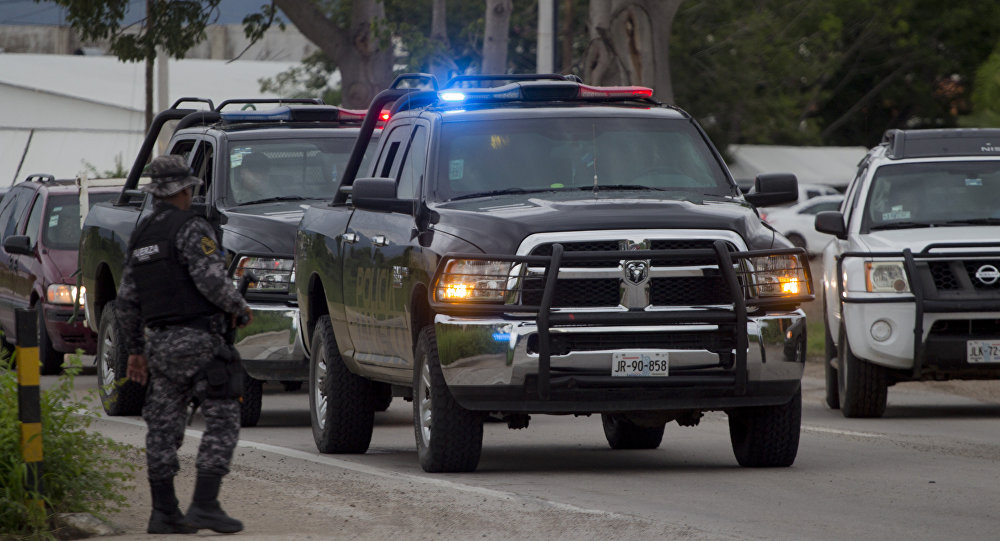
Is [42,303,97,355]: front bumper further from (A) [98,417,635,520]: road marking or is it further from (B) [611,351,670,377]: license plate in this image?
(B) [611,351,670,377]: license plate

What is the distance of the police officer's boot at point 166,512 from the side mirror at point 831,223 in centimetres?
714

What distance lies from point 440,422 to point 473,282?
30.2 inches

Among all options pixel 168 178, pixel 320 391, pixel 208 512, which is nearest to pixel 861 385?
pixel 320 391

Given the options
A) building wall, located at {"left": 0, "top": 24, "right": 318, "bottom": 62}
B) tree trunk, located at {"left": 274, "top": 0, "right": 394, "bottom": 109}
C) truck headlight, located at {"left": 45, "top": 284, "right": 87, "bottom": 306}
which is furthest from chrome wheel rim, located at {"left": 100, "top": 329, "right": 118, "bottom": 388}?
building wall, located at {"left": 0, "top": 24, "right": 318, "bottom": 62}

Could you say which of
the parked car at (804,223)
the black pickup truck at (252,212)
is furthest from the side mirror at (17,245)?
the parked car at (804,223)

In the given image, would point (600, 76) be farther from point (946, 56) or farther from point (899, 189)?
point (946, 56)

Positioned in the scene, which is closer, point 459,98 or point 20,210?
point 459,98

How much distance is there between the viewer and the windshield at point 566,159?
1024cm

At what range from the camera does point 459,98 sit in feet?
35.5

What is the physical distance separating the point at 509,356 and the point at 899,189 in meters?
5.89

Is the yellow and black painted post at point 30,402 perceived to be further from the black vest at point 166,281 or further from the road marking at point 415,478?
the road marking at point 415,478

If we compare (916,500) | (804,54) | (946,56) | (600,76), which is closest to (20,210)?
(600,76)

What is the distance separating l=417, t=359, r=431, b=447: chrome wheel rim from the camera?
9.54m

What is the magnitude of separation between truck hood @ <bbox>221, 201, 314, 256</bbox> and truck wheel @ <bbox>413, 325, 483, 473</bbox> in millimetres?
3342
